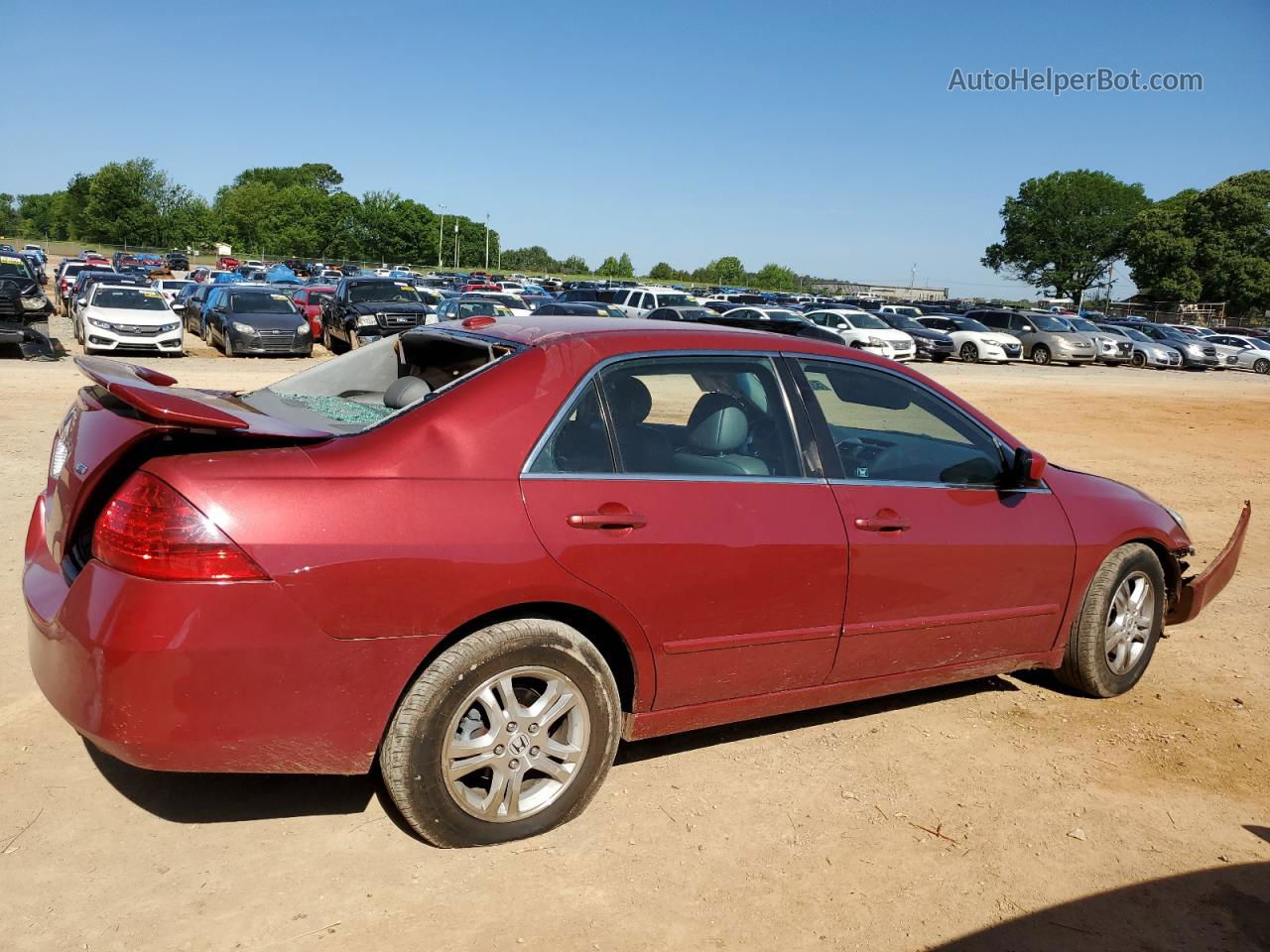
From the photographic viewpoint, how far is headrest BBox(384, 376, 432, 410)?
3.59m

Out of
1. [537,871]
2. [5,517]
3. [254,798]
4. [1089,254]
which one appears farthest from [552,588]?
[1089,254]

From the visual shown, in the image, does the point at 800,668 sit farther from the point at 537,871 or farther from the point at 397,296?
the point at 397,296

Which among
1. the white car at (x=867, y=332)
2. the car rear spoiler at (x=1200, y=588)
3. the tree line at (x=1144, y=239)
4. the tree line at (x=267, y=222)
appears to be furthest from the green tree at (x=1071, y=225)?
the car rear spoiler at (x=1200, y=588)

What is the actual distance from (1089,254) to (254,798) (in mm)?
113648

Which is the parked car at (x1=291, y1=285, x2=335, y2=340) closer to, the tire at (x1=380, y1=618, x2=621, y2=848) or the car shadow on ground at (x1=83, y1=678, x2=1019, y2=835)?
the car shadow on ground at (x1=83, y1=678, x2=1019, y2=835)

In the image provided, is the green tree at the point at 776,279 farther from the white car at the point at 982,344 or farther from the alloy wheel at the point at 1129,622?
the alloy wheel at the point at 1129,622

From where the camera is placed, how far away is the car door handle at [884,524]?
3895 mm

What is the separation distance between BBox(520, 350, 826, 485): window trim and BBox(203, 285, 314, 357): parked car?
2144 centimetres

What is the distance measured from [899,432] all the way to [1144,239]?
9433 centimetres

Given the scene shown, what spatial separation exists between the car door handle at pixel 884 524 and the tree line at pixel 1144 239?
91.1m

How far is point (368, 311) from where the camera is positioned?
77.8ft

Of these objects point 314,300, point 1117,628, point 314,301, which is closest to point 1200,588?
point 1117,628

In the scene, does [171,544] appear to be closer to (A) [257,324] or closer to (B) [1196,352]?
(A) [257,324]

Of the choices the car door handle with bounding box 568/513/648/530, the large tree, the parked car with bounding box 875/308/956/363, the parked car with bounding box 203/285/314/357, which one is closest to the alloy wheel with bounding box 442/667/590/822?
the car door handle with bounding box 568/513/648/530
